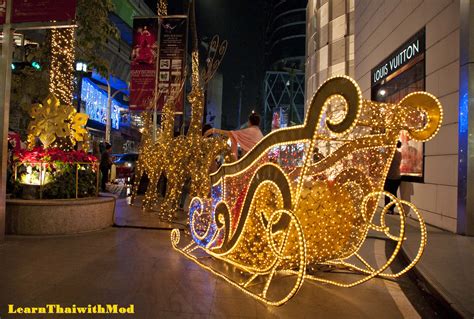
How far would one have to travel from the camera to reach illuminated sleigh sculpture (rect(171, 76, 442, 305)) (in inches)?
117

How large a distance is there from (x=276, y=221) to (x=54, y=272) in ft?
8.33

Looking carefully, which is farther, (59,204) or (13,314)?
(59,204)

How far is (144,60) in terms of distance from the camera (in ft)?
41.2

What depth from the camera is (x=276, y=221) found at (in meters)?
3.06

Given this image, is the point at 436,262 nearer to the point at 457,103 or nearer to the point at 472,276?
the point at 472,276

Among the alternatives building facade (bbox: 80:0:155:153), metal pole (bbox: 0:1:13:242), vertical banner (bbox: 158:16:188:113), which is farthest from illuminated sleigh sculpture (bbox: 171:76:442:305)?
building facade (bbox: 80:0:155:153)

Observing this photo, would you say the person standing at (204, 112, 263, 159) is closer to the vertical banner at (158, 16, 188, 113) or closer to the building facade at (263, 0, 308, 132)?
the vertical banner at (158, 16, 188, 113)

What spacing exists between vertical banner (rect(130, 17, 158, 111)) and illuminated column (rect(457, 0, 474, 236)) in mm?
8747

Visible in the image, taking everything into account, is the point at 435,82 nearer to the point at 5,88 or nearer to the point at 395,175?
the point at 395,175

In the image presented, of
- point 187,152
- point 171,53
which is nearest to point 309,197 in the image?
point 187,152

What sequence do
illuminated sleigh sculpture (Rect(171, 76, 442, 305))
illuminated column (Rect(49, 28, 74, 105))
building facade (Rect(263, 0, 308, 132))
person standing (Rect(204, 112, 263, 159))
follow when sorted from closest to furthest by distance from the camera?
illuminated sleigh sculpture (Rect(171, 76, 442, 305)) < person standing (Rect(204, 112, 263, 159)) < illuminated column (Rect(49, 28, 74, 105)) < building facade (Rect(263, 0, 308, 132))

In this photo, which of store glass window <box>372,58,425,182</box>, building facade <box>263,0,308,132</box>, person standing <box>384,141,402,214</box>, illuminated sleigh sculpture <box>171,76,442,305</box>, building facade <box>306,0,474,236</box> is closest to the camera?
illuminated sleigh sculpture <box>171,76,442,305</box>

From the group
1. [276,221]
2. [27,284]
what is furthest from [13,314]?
[276,221]

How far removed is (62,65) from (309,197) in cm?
603
